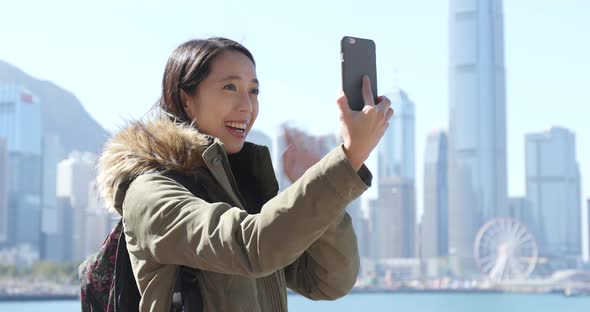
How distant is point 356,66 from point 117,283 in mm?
564

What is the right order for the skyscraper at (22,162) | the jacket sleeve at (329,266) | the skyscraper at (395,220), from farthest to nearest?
the skyscraper at (395,220)
the skyscraper at (22,162)
the jacket sleeve at (329,266)

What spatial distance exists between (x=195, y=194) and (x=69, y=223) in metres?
107

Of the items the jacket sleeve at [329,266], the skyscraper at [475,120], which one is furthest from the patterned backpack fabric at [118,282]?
the skyscraper at [475,120]

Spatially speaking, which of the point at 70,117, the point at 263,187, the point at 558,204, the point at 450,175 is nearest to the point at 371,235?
the point at 450,175

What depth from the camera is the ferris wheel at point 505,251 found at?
89188 mm

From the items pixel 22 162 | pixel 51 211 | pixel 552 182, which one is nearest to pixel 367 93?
pixel 51 211

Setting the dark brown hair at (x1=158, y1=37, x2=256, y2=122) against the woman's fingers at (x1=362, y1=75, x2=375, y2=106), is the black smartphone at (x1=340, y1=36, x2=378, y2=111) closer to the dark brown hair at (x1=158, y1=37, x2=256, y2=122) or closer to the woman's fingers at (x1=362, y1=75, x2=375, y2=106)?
the woman's fingers at (x1=362, y1=75, x2=375, y2=106)

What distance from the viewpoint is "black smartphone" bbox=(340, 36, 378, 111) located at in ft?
4.44

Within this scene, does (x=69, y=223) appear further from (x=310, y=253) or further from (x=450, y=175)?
(x=310, y=253)

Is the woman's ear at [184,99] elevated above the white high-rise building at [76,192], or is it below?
above

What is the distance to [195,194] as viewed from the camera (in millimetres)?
1556

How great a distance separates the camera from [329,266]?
5.54 ft

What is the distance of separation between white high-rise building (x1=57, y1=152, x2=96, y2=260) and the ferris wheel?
44.1 meters

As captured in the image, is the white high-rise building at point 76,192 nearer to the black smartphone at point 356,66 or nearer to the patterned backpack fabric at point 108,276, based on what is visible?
the patterned backpack fabric at point 108,276
